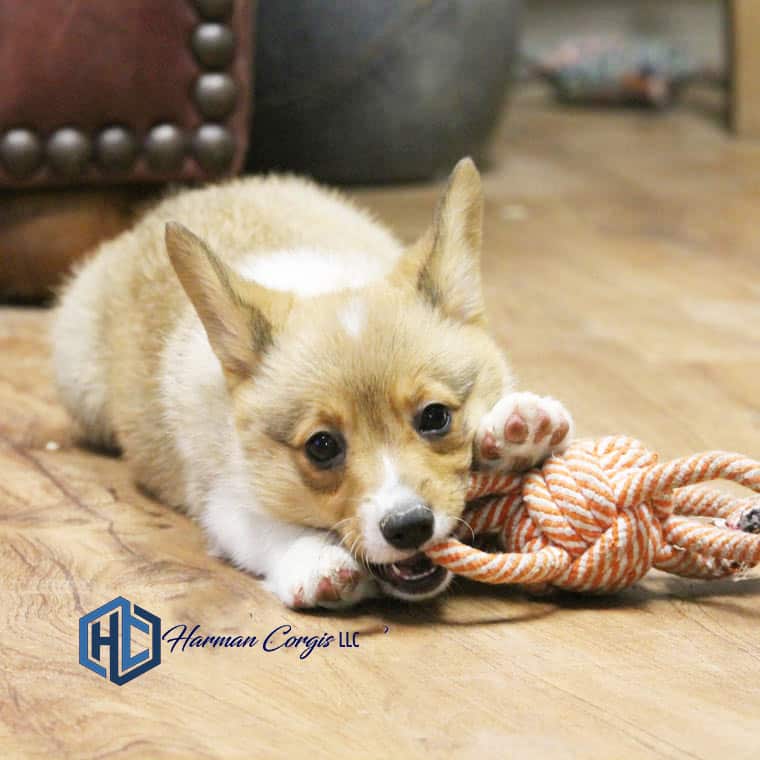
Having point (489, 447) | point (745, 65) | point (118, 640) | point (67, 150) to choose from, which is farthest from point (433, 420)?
point (745, 65)

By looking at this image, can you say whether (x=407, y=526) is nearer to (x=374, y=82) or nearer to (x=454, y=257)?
(x=454, y=257)

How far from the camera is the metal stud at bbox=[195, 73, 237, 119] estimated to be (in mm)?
3961

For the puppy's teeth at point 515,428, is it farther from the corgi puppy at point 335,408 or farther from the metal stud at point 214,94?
the metal stud at point 214,94

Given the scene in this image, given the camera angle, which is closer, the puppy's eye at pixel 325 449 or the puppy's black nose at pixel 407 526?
the puppy's black nose at pixel 407 526

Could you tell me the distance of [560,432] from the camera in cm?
226

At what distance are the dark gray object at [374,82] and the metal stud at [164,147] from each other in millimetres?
1501

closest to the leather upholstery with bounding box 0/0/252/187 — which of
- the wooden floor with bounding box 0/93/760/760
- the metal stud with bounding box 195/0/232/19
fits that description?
the metal stud with bounding box 195/0/232/19

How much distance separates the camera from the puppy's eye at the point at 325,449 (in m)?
2.18

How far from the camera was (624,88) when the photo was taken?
7.44 m

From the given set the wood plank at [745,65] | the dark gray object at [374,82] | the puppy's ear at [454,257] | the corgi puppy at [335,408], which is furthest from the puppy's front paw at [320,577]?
the wood plank at [745,65]

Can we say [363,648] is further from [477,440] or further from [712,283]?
[712,283]

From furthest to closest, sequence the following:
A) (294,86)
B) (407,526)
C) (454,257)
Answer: (294,86) < (454,257) < (407,526)

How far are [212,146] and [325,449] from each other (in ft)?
6.67

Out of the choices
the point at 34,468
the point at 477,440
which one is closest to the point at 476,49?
the point at 34,468
